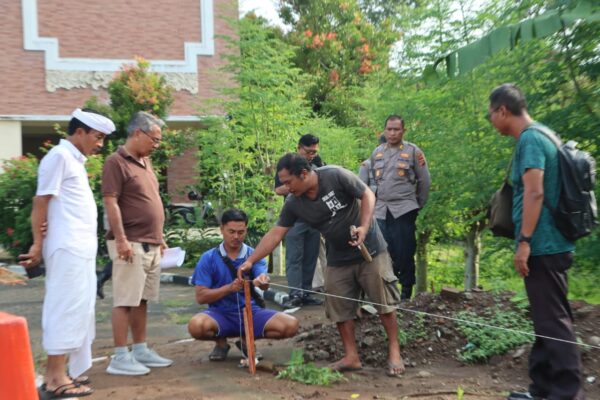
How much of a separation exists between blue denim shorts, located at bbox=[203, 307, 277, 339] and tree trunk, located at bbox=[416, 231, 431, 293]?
5.65 metres

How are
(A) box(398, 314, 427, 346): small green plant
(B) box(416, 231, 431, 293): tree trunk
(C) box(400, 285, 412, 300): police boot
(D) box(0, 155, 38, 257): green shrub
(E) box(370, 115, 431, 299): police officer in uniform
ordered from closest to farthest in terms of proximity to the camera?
(A) box(398, 314, 427, 346): small green plant → (E) box(370, 115, 431, 299): police officer in uniform → (C) box(400, 285, 412, 300): police boot → (B) box(416, 231, 431, 293): tree trunk → (D) box(0, 155, 38, 257): green shrub

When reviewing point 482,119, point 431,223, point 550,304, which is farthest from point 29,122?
point 550,304

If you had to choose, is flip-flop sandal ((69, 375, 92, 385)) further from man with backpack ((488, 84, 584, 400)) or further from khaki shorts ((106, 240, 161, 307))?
man with backpack ((488, 84, 584, 400))

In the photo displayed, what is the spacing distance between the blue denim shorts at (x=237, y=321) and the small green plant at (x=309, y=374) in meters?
0.47

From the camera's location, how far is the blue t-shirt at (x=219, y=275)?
5.60 meters

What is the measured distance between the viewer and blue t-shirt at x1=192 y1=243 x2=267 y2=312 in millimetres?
5598

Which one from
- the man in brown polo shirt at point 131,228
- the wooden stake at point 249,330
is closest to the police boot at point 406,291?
the wooden stake at point 249,330

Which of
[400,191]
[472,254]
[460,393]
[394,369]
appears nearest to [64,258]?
[394,369]

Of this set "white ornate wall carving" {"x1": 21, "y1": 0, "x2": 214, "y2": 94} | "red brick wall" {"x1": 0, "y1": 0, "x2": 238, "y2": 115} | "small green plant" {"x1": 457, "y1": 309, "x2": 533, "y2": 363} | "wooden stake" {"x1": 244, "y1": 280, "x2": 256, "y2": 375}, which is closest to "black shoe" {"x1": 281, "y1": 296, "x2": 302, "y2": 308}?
"small green plant" {"x1": 457, "y1": 309, "x2": 533, "y2": 363}

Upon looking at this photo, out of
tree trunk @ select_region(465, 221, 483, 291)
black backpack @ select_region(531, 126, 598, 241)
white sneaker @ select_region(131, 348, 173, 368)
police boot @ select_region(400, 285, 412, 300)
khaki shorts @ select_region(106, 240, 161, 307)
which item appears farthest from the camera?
tree trunk @ select_region(465, 221, 483, 291)

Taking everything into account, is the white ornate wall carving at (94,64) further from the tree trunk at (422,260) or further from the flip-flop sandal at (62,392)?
the flip-flop sandal at (62,392)

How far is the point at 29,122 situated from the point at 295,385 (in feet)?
53.7

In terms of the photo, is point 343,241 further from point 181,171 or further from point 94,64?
point 94,64

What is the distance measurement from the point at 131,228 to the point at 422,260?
7.41 m
